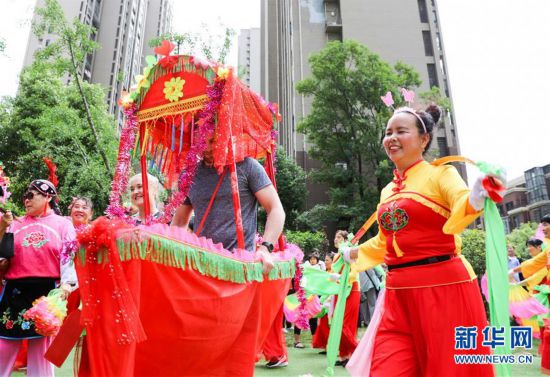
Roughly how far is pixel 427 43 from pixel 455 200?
30.0 m

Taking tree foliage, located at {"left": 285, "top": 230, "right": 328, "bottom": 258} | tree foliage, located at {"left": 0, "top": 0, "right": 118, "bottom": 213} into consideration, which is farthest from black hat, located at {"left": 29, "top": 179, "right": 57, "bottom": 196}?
tree foliage, located at {"left": 285, "top": 230, "right": 328, "bottom": 258}

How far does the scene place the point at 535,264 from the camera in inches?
235

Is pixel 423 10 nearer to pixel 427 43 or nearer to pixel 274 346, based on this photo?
pixel 427 43

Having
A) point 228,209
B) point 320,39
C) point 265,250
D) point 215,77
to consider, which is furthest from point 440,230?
point 320,39

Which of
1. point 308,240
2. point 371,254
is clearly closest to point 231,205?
point 371,254

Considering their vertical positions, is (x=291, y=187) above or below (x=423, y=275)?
above

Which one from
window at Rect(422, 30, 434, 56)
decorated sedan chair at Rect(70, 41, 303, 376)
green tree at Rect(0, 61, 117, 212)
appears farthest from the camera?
window at Rect(422, 30, 434, 56)

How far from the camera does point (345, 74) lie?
2120 centimetres

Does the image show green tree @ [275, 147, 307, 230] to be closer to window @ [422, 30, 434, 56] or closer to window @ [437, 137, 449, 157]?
window @ [437, 137, 449, 157]

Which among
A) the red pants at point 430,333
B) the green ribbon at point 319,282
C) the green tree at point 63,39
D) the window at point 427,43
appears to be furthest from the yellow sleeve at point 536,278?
the window at point 427,43

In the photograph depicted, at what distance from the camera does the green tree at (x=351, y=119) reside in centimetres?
2103

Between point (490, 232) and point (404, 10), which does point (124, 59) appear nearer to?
point (404, 10)

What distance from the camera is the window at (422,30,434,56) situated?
94.2 feet

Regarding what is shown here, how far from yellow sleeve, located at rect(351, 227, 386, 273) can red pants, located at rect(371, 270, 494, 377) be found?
1.58 feet
